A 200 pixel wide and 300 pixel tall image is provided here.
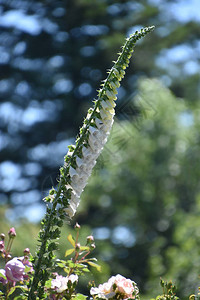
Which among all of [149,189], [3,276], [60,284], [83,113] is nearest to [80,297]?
[60,284]

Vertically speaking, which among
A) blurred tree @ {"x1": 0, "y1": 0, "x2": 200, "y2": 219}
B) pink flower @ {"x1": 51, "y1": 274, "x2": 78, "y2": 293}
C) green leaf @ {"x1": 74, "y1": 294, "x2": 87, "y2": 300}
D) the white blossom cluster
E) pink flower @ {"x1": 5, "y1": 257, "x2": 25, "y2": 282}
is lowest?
green leaf @ {"x1": 74, "y1": 294, "x2": 87, "y2": 300}

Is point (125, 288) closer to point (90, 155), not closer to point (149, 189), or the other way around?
point (90, 155)

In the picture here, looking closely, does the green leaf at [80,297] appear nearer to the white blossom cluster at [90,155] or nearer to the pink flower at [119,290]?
the pink flower at [119,290]

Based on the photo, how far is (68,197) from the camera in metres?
1.06

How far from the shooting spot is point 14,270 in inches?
45.5

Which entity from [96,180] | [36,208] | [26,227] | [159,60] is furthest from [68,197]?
[159,60]

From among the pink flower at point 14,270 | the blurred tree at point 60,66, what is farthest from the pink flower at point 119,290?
the blurred tree at point 60,66

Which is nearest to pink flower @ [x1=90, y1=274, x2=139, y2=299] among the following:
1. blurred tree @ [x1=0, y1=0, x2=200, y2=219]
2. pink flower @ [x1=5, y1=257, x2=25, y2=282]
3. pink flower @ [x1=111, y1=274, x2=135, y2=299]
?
pink flower @ [x1=111, y1=274, x2=135, y2=299]

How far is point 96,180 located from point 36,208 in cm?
133

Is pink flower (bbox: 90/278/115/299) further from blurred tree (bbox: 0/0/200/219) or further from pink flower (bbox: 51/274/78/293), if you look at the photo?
blurred tree (bbox: 0/0/200/219)

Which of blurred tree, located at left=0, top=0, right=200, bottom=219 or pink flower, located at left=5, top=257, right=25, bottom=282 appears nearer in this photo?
pink flower, located at left=5, top=257, right=25, bottom=282

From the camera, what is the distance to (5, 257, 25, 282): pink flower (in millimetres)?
1150

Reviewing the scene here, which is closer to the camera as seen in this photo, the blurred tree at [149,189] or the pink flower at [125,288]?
the pink flower at [125,288]

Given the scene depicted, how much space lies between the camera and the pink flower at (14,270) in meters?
1.15
